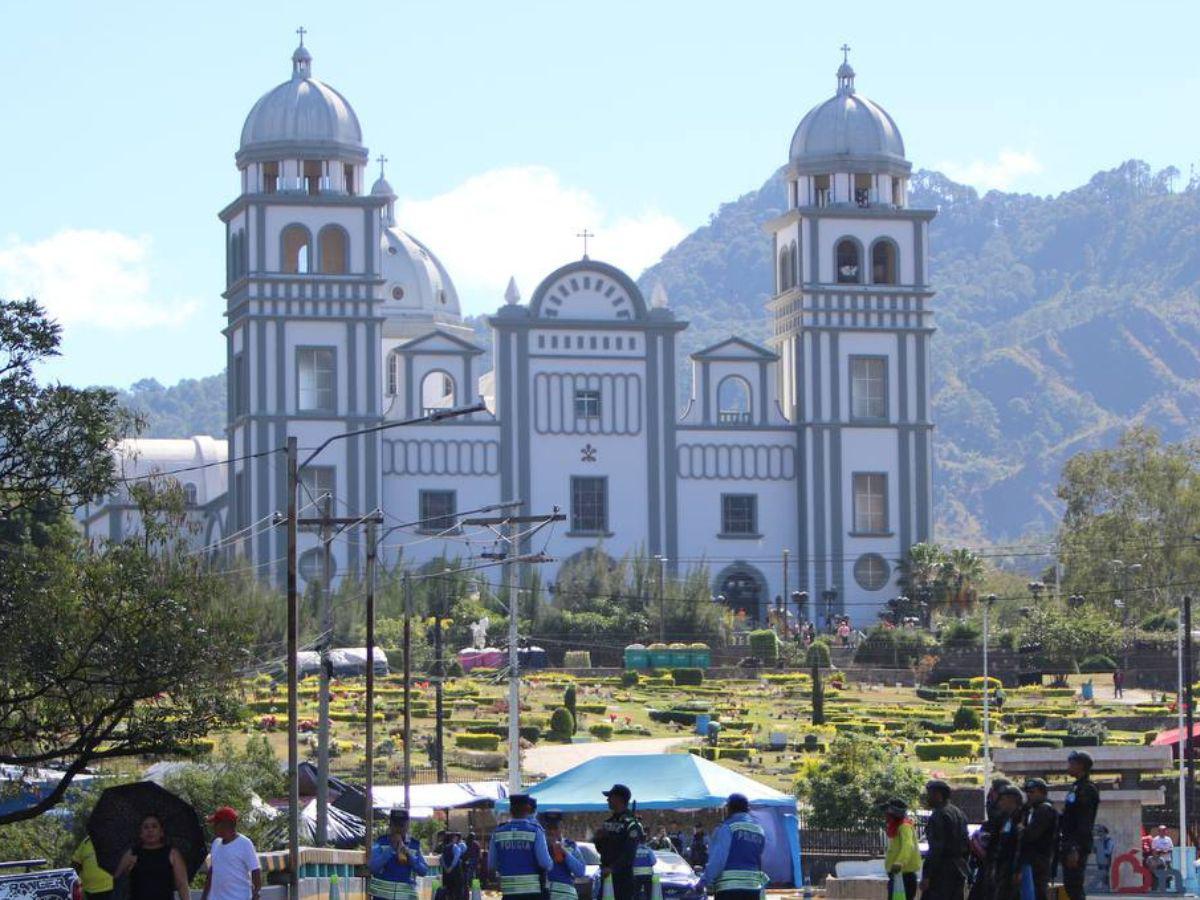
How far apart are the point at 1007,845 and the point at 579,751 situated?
36.6 metres

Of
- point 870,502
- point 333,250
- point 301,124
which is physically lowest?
point 870,502

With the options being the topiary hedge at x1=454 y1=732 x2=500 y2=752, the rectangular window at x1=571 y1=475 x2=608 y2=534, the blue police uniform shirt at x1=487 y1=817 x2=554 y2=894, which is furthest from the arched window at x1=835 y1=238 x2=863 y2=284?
the blue police uniform shirt at x1=487 y1=817 x2=554 y2=894

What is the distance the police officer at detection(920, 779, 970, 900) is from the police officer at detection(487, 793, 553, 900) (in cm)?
287

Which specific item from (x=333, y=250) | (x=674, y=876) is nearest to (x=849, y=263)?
(x=333, y=250)

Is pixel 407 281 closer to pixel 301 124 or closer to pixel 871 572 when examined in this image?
pixel 301 124

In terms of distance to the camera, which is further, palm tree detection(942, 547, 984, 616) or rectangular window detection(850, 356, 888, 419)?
rectangular window detection(850, 356, 888, 419)

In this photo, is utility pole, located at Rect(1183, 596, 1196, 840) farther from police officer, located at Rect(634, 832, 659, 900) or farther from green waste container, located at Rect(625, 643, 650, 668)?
green waste container, located at Rect(625, 643, 650, 668)

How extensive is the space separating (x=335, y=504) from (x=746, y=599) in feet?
44.2

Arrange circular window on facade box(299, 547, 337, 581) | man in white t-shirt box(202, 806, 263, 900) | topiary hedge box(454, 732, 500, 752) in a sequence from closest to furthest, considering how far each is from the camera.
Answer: man in white t-shirt box(202, 806, 263, 900)
topiary hedge box(454, 732, 500, 752)
circular window on facade box(299, 547, 337, 581)

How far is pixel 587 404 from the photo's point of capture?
88.8 m

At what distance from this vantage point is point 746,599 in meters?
88.2

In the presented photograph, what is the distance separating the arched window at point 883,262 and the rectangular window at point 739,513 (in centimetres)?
832

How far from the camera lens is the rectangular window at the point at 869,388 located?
295 feet

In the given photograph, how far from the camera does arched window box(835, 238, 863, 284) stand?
90.3m
